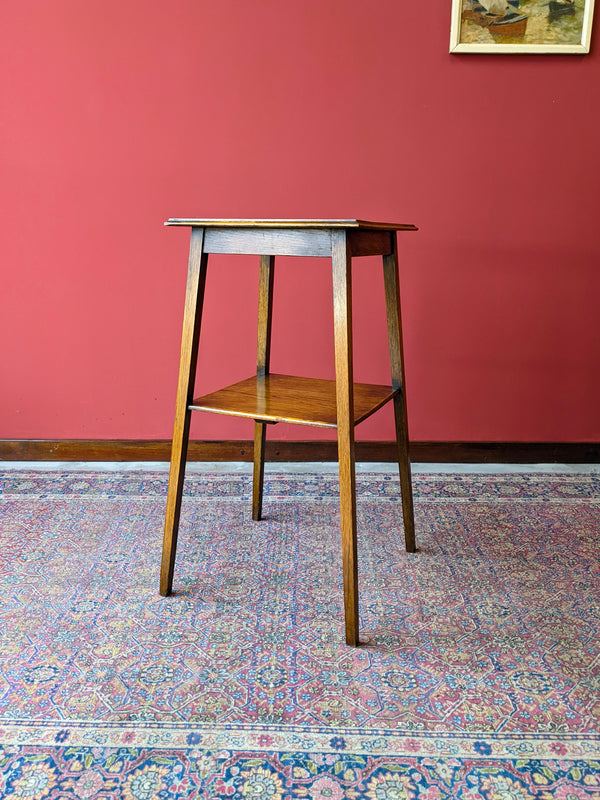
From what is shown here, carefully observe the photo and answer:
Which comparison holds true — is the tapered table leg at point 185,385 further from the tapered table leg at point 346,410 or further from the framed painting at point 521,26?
the framed painting at point 521,26

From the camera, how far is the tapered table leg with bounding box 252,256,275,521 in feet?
6.97

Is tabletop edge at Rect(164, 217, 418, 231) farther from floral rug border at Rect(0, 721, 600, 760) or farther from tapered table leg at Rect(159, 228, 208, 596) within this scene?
floral rug border at Rect(0, 721, 600, 760)

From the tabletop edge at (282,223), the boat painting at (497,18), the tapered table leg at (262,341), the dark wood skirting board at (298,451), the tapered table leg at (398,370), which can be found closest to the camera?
the tabletop edge at (282,223)

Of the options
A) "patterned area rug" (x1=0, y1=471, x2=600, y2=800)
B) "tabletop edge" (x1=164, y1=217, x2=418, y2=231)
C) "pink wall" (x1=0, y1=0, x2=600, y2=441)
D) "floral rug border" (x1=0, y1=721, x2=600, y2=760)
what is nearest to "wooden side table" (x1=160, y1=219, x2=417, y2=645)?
"tabletop edge" (x1=164, y1=217, x2=418, y2=231)

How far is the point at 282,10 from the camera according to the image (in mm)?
2545

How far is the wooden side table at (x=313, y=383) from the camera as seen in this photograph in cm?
160

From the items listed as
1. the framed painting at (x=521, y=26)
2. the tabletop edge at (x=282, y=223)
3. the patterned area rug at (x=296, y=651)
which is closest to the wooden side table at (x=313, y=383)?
the tabletop edge at (x=282, y=223)

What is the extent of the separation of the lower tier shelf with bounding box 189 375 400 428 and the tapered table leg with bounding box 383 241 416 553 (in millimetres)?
56

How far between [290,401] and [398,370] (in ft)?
1.19

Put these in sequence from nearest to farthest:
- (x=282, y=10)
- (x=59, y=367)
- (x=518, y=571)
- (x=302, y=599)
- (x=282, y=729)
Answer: (x=282, y=729), (x=302, y=599), (x=518, y=571), (x=282, y=10), (x=59, y=367)

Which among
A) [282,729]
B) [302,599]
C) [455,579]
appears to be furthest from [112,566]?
[455,579]

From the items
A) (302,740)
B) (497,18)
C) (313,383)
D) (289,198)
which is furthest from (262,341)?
(497,18)

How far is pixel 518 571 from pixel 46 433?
2.01 m

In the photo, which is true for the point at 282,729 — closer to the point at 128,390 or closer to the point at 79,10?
the point at 128,390
